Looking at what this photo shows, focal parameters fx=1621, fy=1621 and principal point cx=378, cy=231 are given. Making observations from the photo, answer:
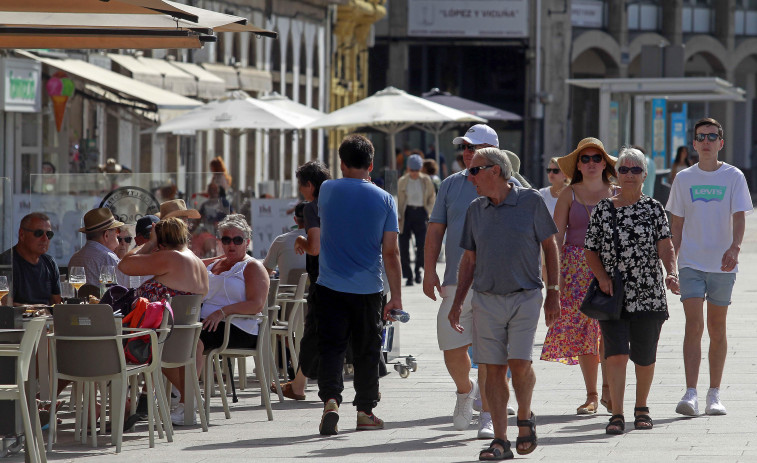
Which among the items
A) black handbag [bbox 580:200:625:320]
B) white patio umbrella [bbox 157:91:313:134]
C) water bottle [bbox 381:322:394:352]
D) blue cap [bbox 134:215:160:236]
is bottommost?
water bottle [bbox 381:322:394:352]

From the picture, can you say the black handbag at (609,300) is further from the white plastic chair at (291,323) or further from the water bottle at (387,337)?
the water bottle at (387,337)

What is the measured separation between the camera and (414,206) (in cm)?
2211

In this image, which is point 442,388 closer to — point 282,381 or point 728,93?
point 282,381

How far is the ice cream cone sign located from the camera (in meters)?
22.7

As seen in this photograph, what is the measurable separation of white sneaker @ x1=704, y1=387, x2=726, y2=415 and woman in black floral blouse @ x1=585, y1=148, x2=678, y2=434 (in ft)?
2.58

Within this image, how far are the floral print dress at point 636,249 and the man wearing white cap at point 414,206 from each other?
491 inches

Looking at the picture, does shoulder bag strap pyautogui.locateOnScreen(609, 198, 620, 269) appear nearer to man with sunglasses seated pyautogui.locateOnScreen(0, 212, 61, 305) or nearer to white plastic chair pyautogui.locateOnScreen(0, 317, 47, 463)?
white plastic chair pyautogui.locateOnScreen(0, 317, 47, 463)

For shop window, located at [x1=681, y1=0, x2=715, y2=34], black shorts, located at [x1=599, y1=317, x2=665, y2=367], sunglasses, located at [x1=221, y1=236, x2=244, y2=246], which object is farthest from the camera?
shop window, located at [x1=681, y1=0, x2=715, y2=34]

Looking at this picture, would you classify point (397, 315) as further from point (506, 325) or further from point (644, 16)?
point (644, 16)

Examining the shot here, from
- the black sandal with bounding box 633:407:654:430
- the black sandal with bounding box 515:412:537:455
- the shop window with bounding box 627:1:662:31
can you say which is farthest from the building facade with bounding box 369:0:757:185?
the black sandal with bounding box 515:412:537:455

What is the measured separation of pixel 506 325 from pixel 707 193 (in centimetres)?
225

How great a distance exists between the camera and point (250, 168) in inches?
1447

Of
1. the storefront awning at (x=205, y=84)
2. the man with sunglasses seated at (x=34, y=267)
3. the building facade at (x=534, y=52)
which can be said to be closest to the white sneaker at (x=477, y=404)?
the man with sunglasses seated at (x=34, y=267)

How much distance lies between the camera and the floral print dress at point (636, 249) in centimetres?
921
